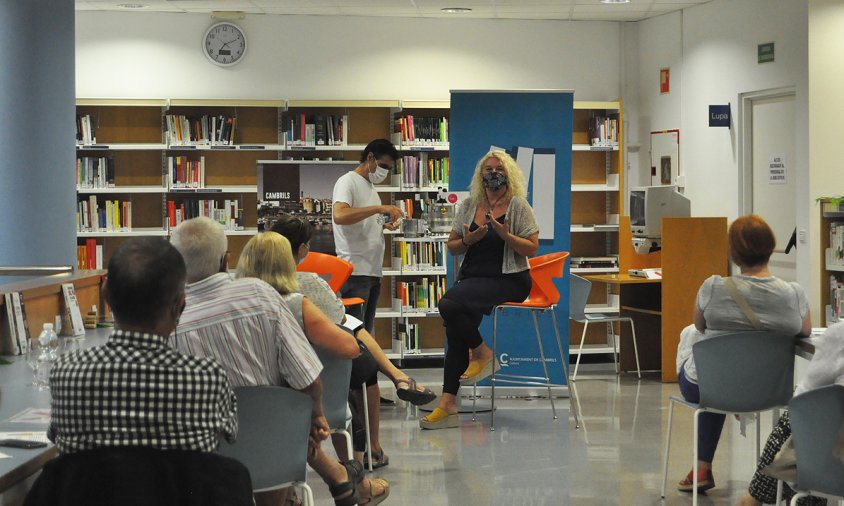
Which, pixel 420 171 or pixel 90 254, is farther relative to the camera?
pixel 420 171

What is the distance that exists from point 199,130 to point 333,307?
17.5 ft

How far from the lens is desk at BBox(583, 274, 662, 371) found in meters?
8.75

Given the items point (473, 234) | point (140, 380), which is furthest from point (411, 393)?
point (140, 380)

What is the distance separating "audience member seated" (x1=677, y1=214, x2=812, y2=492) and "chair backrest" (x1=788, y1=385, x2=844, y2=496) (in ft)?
4.16

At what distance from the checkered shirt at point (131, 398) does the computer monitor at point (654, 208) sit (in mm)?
6815

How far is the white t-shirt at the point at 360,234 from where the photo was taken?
6828 millimetres

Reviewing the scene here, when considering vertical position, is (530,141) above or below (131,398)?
above

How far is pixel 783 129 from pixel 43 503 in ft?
24.3

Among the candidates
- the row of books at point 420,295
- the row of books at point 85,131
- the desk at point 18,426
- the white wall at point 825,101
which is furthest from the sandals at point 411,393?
the row of books at point 85,131

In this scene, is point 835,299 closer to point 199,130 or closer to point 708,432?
point 708,432

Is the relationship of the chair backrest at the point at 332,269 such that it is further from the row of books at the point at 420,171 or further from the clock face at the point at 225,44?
the clock face at the point at 225,44

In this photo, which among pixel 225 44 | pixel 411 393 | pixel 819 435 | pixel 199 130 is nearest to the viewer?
pixel 819 435

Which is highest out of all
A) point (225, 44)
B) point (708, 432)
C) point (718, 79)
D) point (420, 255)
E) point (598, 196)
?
point (225, 44)

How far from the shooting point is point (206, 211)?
941 cm
